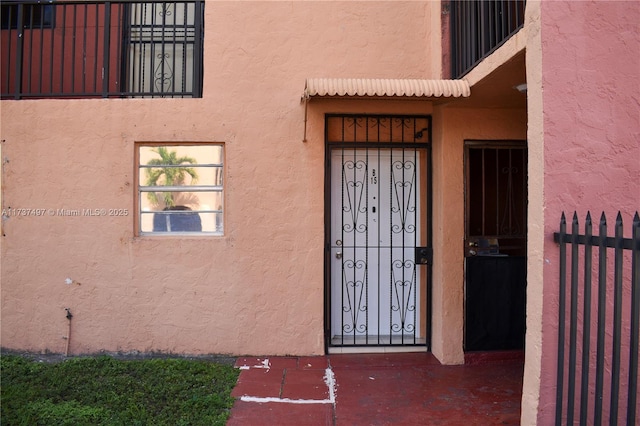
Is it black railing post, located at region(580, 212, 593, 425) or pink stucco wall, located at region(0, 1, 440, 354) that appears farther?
pink stucco wall, located at region(0, 1, 440, 354)

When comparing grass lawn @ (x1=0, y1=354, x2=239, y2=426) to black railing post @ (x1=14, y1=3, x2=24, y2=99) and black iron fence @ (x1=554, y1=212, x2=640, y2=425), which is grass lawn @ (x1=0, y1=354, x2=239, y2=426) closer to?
black iron fence @ (x1=554, y1=212, x2=640, y2=425)

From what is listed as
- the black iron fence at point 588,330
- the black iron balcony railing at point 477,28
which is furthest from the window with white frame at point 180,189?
the black iron fence at point 588,330

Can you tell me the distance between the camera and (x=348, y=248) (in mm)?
5824

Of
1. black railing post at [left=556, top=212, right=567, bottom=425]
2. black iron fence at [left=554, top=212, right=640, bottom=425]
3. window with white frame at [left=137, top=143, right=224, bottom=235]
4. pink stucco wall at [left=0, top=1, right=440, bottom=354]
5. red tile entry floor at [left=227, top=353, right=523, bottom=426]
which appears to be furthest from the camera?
window with white frame at [left=137, top=143, right=224, bottom=235]

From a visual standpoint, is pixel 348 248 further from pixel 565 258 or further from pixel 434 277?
pixel 565 258

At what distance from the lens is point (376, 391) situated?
4723 mm

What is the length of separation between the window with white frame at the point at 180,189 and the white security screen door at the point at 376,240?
136cm

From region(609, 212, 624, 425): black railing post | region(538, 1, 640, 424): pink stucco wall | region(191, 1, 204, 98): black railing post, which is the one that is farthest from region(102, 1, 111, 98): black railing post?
region(609, 212, 624, 425): black railing post

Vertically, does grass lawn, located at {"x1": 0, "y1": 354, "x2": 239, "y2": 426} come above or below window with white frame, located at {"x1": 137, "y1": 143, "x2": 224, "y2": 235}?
below

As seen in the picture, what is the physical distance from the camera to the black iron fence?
8.87 ft

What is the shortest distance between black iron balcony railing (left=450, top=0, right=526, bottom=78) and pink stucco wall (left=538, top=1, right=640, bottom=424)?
1.13m

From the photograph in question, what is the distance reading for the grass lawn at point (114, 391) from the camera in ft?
13.2

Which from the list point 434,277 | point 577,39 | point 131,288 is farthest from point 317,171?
point 577,39

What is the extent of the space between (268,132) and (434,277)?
8.24 ft
